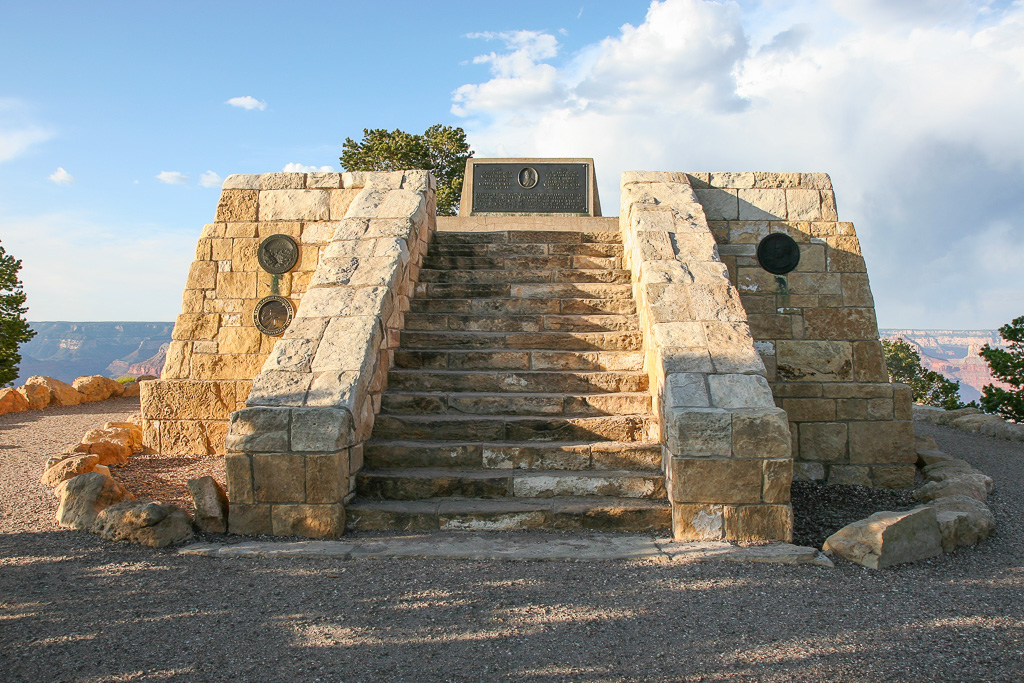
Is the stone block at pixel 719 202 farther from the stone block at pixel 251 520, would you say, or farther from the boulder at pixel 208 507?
the boulder at pixel 208 507

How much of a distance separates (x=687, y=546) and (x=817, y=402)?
2.75 m

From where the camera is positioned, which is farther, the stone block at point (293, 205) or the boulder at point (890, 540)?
the stone block at point (293, 205)

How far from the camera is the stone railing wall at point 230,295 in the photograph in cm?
604

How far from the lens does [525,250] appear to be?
6730 mm

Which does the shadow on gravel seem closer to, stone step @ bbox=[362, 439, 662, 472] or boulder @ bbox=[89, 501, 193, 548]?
boulder @ bbox=[89, 501, 193, 548]

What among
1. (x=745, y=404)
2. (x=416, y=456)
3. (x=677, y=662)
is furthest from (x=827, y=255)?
(x=677, y=662)

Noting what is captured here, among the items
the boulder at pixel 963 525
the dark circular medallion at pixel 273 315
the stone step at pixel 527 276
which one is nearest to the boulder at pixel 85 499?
the dark circular medallion at pixel 273 315

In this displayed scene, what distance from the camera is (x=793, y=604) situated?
297cm

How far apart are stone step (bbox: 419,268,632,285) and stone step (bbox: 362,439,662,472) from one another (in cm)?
224

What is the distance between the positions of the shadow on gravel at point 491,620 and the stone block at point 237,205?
378cm

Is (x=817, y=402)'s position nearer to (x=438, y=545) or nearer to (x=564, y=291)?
(x=564, y=291)

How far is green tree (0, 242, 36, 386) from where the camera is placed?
34.4 feet

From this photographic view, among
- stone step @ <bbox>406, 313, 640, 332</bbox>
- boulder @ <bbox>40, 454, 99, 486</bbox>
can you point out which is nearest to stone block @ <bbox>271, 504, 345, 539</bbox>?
stone step @ <bbox>406, 313, 640, 332</bbox>

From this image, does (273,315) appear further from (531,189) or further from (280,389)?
(531,189)
